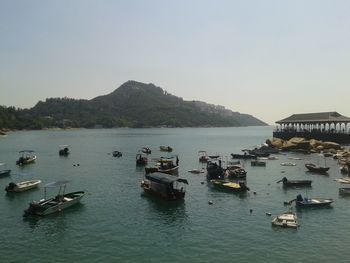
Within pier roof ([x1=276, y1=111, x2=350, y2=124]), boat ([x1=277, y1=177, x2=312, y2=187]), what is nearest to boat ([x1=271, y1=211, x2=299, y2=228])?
boat ([x1=277, y1=177, x2=312, y2=187])

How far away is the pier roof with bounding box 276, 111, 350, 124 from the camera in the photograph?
5497 inches

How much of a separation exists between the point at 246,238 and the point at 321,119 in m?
120

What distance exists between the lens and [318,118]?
149375mm

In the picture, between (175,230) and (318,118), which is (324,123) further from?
(175,230)

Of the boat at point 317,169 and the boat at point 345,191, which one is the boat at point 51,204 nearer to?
the boat at point 345,191

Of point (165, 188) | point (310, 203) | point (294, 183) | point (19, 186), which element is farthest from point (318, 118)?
point (19, 186)

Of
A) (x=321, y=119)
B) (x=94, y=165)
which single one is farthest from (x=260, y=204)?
(x=321, y=119)

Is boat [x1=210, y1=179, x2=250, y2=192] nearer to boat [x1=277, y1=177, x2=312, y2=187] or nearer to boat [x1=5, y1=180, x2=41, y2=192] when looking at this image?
boat [x1=277, y1=177, x2=312, y2=187]

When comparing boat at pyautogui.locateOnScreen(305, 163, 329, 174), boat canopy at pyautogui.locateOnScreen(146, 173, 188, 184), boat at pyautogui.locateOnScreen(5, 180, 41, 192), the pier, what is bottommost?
boat at pyautogui.locateOnScreen(5, 180, 41, 192)

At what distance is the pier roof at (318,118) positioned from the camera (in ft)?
458

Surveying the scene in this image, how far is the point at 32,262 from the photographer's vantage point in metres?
32.1

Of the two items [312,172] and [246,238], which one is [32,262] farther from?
[312,172]

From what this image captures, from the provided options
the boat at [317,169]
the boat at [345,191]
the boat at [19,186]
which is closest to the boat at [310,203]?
the boat at [345,191]

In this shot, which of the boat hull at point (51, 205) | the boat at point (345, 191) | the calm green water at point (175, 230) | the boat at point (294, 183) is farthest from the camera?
the boat at point (294, 183)
